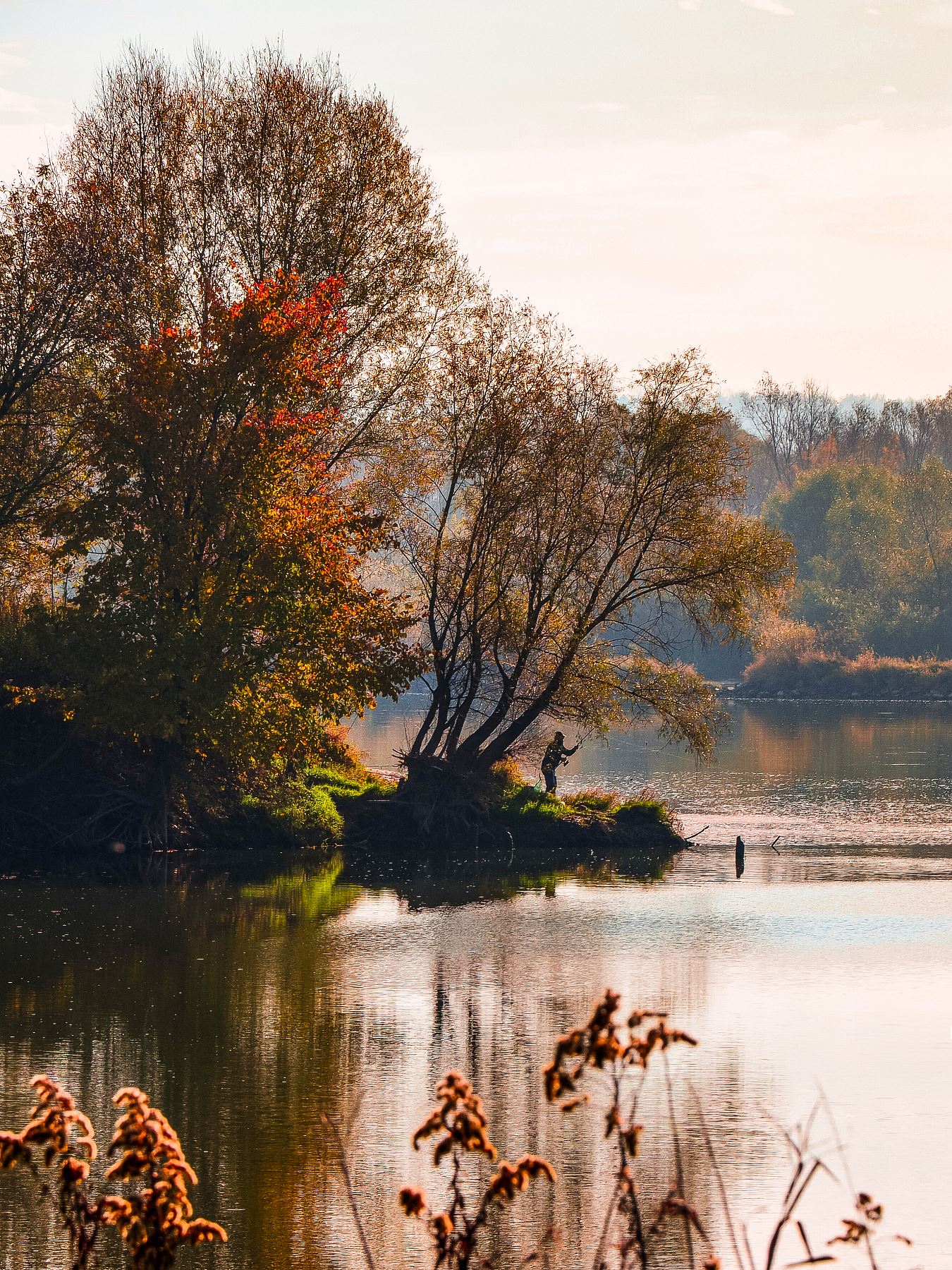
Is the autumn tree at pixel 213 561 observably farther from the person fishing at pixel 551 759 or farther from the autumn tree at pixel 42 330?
the person fishing at pixel 551 759

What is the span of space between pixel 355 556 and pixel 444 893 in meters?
8.77

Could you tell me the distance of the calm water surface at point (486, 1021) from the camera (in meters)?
15.0

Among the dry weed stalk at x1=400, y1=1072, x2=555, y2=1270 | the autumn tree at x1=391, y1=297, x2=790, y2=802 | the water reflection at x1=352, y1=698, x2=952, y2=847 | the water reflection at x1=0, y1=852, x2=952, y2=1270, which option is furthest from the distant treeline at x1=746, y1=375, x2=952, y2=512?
the dry weed stalk at x1=400, y1=1072, x2=555, y2=1270

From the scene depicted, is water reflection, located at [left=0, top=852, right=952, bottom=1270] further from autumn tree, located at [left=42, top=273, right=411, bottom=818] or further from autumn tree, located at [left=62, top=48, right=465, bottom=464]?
autumn tree, located at [left=62, top=48, right=465, bottom=464]

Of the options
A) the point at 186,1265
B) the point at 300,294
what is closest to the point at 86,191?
the point at 300,294

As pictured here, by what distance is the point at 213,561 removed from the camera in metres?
37.0

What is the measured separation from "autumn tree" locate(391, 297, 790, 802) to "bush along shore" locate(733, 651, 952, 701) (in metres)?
58.7

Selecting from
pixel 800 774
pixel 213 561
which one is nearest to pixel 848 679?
pixel 800 774

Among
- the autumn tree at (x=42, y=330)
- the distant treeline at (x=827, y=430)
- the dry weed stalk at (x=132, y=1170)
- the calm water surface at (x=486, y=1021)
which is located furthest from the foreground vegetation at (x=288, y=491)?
the distant treeline at (x=827, y=430)

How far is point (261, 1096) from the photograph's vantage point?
18.4 m

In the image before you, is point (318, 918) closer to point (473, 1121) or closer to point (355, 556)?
point (355, 556)

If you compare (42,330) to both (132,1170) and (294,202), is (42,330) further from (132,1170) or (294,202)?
(132,1170)

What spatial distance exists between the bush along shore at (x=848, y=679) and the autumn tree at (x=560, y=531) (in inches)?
2313

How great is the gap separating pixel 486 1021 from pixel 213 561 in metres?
17.5
